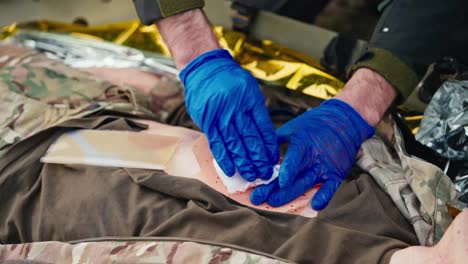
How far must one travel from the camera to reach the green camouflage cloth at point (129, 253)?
40.9 inches

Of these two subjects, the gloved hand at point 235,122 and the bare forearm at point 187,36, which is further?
the bare forearm at point 187,36

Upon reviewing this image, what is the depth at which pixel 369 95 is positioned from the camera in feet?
4.91

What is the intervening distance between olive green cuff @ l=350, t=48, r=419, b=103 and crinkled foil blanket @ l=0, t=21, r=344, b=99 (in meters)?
0.17

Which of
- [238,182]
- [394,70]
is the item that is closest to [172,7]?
[238,182]

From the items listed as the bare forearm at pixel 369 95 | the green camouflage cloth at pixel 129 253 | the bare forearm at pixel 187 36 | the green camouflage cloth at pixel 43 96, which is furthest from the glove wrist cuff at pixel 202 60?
the green camouflage cloth at pixel 129 253

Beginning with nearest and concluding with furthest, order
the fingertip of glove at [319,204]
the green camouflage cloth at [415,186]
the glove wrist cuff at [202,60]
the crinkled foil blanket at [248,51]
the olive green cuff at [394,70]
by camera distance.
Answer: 1. the green camouflage cloth at [415,186]
2. the fingertip of glove at [319,204]
3. the glove wrist cuff at [202,60]
4. the olive green cuff at [394,70]
5. the crinkled foil blanket at [248,51]

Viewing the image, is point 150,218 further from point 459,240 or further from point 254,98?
point 459,240

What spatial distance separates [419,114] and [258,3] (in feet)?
2.43

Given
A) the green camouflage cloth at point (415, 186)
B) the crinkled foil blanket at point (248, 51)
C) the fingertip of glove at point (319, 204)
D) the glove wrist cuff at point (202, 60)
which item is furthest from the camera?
the crinkled foil blanket at point (248, 51)

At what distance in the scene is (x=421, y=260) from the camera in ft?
3.23

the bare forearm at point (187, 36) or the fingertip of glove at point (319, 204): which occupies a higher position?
the bare forearm at point (187, 36)

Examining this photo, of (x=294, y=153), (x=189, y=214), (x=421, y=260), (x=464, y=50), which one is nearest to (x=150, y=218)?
(x=189, y=214)

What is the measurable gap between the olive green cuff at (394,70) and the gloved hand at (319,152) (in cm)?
16

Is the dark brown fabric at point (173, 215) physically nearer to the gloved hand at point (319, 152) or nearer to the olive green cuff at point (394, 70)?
the gloved hand at point (319, 152)
